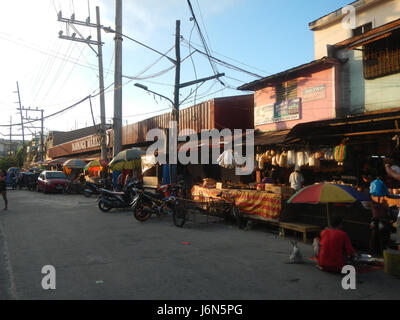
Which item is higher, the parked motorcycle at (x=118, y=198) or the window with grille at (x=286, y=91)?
the window with grille at (x=286, y=91)

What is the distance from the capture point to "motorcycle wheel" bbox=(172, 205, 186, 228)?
10812 mm

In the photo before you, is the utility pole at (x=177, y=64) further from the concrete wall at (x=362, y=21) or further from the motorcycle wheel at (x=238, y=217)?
the concrete wall at (x=362, y=21)

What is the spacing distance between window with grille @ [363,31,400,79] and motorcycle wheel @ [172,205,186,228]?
7.31 meters

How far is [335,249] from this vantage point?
5.86m

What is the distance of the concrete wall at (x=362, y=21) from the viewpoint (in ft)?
38.4

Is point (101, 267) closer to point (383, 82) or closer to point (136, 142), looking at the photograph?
point (383, 82)

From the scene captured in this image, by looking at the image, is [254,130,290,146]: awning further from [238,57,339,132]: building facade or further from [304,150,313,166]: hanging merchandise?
[238,57,339,132]: building facade

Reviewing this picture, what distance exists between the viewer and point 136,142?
25.2 meters

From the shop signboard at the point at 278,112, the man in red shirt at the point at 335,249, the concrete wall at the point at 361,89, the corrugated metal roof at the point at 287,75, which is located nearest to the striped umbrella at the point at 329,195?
the man in red shirt at the point at 335,249

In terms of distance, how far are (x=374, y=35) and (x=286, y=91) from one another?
13.5 feet

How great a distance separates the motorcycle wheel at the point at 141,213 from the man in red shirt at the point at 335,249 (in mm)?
7072
